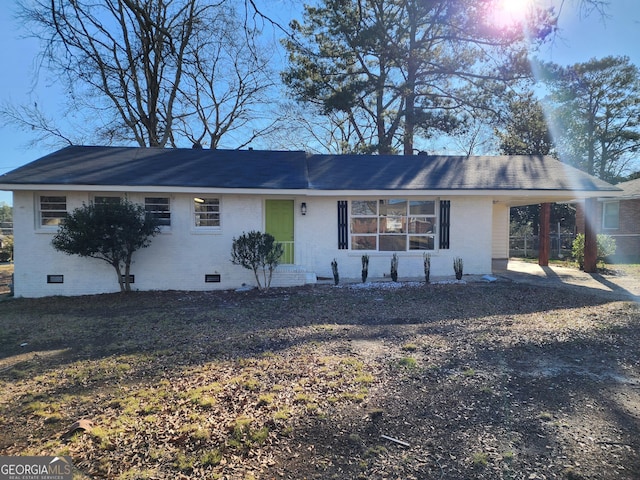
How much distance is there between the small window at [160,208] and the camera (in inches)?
396

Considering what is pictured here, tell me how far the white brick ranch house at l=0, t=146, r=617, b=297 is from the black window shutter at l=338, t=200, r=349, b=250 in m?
0.03

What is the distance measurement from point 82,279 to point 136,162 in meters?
3.76

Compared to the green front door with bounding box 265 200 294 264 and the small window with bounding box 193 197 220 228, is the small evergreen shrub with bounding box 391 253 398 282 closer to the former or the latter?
the green front door with bounding box 265 200 294 264

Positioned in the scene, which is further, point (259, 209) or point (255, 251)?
point (259, 209)

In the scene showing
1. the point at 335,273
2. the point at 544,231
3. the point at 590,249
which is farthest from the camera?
the point at 544,231

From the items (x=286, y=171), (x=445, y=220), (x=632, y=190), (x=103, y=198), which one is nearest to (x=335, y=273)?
(x=286, y=171)

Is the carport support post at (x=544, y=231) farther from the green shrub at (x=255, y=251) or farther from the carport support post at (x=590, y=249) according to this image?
the green shrub at (x=255, y=251)

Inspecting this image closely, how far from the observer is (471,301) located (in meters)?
7.99

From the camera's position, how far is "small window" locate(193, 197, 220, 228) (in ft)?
33.6

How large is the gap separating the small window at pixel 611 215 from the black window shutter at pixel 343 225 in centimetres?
1669

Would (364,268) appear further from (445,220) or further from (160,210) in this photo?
(160,210)

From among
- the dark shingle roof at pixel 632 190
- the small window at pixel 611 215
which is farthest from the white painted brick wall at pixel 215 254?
the small window at pixel 611 215

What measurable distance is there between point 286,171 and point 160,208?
376 centimetres

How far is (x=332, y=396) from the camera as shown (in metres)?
3.44
